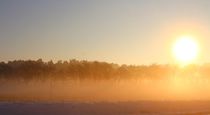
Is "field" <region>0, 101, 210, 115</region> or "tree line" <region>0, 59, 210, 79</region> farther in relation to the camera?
"tree line" <region>0, 59, 210, 79</region>

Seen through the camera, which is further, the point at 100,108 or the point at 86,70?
the point at 86,70

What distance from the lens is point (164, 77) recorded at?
125500 millimetres

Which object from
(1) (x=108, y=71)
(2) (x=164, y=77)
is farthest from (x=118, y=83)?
(2) (x=164, y=77)

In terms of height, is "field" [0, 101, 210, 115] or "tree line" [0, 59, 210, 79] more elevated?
"tree line" [0, 59, 210, 79]

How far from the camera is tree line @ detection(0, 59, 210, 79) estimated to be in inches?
4286

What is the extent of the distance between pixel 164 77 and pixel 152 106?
69252mm

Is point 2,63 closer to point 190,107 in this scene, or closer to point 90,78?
point 90,78

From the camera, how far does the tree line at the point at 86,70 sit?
10888 cm

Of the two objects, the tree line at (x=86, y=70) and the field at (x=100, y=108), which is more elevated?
the tree line at (x=86, y=70)

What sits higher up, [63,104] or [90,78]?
[90,78]

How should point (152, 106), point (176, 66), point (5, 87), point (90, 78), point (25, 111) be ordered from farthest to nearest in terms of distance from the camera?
point (176, 66) → point (90, 78) → point (5, 87) → point (152, 106) → point (25, 111)

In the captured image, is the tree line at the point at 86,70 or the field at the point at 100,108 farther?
the tree line at the point at 86,70

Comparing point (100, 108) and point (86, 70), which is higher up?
point (86, 70)

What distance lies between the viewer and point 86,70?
389 ft
